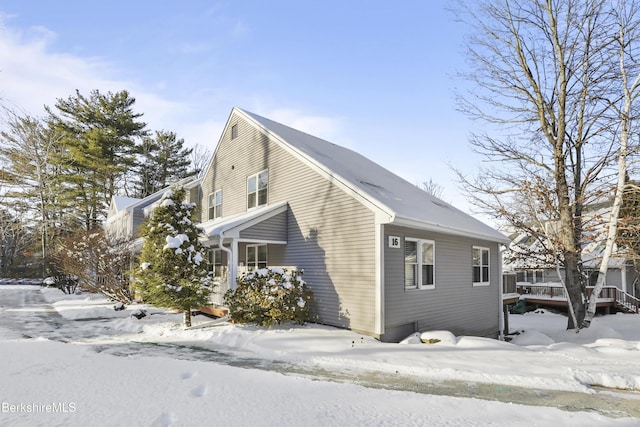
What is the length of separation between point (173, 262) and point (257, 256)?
12.0ft

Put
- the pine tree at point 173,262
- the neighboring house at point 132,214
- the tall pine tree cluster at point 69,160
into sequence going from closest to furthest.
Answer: the pine tree at point 173,262, the neighboring house at point 132,214, the tall pine tree cluster at point 69,160

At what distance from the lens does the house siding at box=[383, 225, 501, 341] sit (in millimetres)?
9297

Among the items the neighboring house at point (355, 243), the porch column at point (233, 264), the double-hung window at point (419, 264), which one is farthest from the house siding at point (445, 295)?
the porch column at point (233, 264)

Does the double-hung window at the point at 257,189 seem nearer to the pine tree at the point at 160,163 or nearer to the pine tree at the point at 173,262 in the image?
the pine tree at the point at 173,262

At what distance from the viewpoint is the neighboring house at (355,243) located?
30.4 ft

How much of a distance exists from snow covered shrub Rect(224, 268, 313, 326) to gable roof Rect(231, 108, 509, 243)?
291 cm

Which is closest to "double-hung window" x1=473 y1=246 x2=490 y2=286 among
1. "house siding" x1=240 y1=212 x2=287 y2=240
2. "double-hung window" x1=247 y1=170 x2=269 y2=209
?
"house siding" x1=240 y1=212 x2=287 y2=240

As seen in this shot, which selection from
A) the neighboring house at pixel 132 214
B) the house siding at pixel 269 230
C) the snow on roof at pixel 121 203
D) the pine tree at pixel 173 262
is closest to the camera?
the pine tree at pixel 173 262

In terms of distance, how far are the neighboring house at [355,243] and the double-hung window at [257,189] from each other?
0.13 ft

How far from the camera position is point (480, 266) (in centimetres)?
1338

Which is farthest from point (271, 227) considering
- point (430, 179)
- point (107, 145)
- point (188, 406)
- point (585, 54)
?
point (430, 179)

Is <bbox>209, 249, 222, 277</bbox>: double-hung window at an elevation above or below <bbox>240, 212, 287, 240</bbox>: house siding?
below

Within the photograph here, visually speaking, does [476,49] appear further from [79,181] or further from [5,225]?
[5,225]

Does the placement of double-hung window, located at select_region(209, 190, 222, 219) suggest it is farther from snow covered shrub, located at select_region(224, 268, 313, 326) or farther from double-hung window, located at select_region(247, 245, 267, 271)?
snow covered shrub, located at select_region(224, 268, 313, 326)
